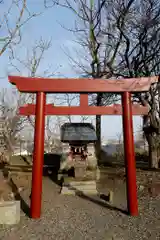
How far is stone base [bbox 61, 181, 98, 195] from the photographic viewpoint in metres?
7.97

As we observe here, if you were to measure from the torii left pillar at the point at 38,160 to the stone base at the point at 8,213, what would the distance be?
1.51 ft

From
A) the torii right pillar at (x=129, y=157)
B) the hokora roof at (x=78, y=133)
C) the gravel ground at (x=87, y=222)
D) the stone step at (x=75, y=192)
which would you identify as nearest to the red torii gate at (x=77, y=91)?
the torii right pillar at (x=129, y=157)

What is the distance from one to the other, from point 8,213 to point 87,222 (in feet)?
5.38

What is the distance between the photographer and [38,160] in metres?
5.44

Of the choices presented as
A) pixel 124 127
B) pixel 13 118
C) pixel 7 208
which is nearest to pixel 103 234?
pixel 7 208

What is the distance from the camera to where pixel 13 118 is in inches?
774

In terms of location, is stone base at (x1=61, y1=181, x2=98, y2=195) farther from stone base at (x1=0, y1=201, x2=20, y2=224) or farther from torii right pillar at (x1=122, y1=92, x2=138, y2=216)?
stone base at (x1=0, y1=201, x2=20, y2=224)

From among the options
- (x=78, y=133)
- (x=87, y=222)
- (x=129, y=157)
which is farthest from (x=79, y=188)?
(x=129, y=157)

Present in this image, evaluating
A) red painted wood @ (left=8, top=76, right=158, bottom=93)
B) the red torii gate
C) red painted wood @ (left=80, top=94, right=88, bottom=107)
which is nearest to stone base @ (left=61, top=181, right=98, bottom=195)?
the red torii gate

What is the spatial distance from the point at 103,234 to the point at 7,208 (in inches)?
75.8

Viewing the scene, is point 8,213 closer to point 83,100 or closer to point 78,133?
point 83,100

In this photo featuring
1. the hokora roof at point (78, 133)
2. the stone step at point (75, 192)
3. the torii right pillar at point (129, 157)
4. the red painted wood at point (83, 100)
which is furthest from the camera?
the hokora roof at point (78, 133)

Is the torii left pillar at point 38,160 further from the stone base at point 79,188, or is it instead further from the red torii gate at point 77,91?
the stone base at point 79,188

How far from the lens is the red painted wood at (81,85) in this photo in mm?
5559
